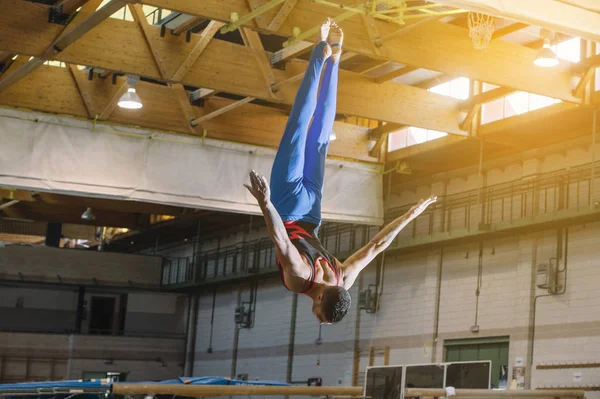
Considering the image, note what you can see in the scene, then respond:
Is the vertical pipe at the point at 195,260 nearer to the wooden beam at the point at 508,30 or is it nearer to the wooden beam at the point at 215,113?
the wooden beam at the point at 215,113

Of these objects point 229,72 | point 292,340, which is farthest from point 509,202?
point 292,340

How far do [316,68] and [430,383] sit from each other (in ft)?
30.0

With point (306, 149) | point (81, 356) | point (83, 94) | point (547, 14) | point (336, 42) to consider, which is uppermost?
point (83, 94)

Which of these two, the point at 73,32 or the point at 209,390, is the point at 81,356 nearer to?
the point at 73,32

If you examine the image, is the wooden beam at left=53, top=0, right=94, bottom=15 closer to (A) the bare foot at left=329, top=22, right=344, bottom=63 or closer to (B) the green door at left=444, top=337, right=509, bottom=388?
(A) the bare foot at left=329, top=22, right=344, bottom=63

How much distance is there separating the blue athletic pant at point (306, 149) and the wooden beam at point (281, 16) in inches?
164

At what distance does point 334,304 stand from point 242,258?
19143 millimetres

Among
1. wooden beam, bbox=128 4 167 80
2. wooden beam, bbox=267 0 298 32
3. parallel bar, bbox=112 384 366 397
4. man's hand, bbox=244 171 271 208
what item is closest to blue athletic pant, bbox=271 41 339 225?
man's hand, bbox=244 171 271 208

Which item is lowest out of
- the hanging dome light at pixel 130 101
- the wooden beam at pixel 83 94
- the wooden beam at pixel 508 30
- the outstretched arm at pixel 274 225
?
the outstretched arm at pixel 274 225

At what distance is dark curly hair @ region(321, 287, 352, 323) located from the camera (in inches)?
220

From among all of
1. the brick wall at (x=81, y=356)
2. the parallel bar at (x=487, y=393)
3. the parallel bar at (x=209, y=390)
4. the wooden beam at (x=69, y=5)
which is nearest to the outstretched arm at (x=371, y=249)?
the parallel bar at (x=209, y=390)

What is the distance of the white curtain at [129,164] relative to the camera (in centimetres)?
1291

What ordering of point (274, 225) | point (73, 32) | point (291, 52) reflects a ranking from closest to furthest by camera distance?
1. point (274, 225)
2. point (73, 32)
3. point (291, 52)

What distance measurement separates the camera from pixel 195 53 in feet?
41.1
